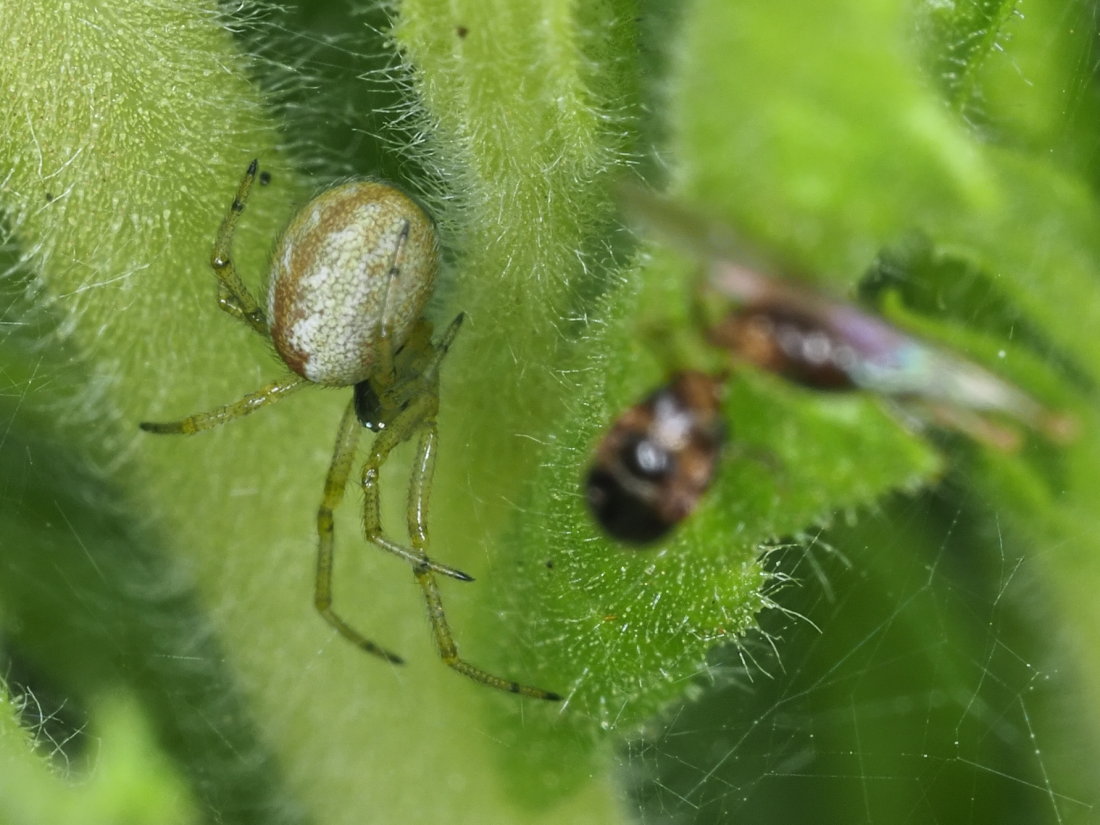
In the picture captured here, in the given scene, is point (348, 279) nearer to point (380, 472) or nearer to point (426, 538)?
point (380, 472)

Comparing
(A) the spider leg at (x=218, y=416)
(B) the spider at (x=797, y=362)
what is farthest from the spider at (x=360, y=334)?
(B) the spider at (x=797, y=362)

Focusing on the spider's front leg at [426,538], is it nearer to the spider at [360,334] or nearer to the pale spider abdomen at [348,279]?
the spider at [360,334]

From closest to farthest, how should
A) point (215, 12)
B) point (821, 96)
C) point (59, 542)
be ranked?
point (821, 96) < point (215, 12) < point (59, 542)

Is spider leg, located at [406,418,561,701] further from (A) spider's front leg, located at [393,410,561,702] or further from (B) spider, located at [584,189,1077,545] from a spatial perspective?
(B) spider, located at [584,189,1077,545]

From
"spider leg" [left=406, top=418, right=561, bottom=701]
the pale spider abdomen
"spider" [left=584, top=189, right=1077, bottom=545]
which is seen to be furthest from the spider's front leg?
"spider" [left=584, top=189, right=1077, bottom=545]

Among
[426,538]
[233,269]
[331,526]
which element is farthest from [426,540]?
[233,269]

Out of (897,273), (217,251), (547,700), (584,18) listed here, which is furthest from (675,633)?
(217,251)

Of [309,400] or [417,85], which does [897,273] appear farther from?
[309,400]
